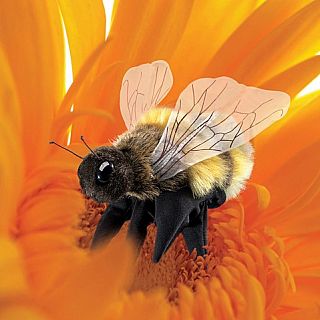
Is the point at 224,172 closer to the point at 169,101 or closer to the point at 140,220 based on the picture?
the point at 140,220

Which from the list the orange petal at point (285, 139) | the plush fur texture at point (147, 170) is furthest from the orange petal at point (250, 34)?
the plush fur texture at point (147, 170)

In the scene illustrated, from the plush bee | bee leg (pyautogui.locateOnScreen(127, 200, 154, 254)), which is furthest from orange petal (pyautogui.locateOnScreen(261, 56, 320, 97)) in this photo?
bee leg (pyautogui.locateOnScreen(127, 200, 154, 254))

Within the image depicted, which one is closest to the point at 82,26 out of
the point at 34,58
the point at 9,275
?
A: the point at 34,58

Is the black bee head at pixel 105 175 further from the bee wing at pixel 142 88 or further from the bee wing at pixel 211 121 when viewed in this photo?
the bee wing at pixel 142 88

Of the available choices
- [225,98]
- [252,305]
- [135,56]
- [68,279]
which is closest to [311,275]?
[252,305]

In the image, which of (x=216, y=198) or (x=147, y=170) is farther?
(x=216, y=198)

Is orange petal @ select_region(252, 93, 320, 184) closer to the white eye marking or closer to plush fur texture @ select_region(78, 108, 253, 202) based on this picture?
plush fur texture @ select_region(78, 108, 253, 202)
